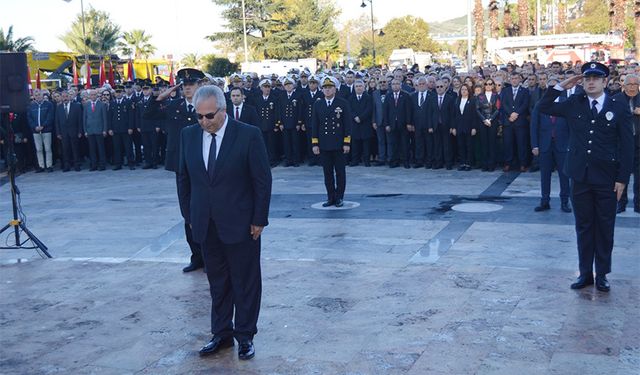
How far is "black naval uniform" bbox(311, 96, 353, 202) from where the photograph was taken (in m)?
12.2

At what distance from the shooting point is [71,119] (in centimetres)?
1859

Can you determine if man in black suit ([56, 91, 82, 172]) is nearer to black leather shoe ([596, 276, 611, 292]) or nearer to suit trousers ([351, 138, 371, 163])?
suit trousers ([351, 138, 371, 163])

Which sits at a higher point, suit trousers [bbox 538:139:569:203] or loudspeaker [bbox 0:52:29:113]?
loudspeaker [bbox 0:52:29:113]

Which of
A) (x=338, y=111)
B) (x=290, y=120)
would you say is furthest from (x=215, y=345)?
(x=290, y=120)

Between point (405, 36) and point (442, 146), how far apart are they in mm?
69224

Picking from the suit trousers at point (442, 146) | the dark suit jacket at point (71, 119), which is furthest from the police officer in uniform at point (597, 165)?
the dark suit jacket at point (71, 119)

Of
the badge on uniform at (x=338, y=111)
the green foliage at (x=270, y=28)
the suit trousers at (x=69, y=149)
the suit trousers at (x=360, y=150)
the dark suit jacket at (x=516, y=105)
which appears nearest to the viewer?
the badge on uniform at (x=338, y=111)

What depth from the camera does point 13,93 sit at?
1031cm

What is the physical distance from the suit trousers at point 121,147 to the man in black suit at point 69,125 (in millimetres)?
891

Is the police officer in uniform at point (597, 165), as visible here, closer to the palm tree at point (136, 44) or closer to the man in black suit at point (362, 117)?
the man in black suit at point (362, 117)

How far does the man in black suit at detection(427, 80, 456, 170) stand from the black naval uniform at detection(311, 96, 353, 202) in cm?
392

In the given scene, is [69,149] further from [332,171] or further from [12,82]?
[332,171]

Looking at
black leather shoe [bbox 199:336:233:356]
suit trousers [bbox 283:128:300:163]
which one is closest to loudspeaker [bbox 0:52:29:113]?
black leather shoe [bbox 199:336:233:356]

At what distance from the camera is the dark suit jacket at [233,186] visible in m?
5.75
